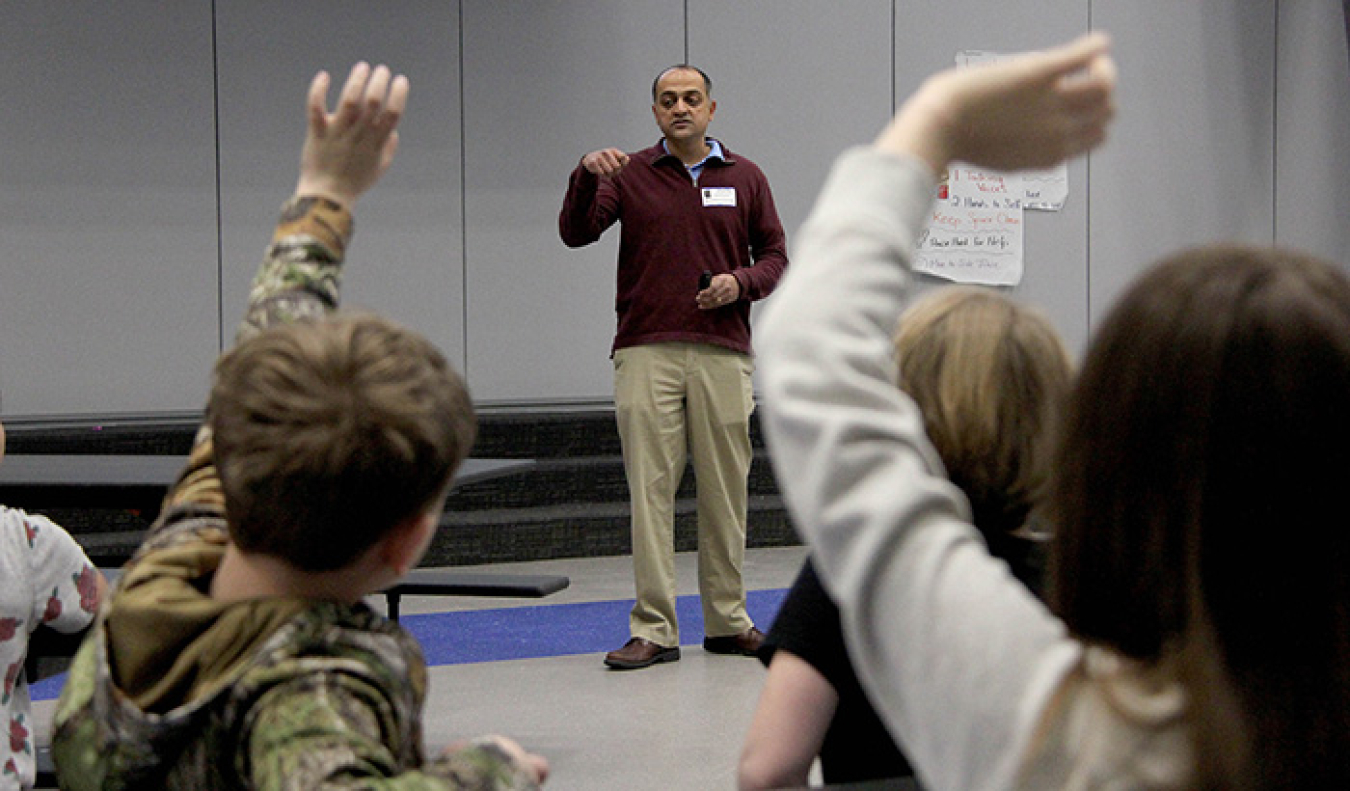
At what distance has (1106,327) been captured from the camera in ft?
2.25

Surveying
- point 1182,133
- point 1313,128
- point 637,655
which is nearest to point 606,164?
point 637,655

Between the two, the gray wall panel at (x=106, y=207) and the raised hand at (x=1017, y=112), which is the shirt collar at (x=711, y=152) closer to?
the gray wall panel at (x=106, y=207)

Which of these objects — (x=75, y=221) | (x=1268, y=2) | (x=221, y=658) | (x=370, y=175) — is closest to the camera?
(x=221, y=658)

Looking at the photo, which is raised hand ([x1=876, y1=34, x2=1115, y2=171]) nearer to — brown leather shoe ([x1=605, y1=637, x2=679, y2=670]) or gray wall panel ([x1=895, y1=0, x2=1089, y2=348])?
brown leather shoe ([x1=605, y1=637, x2=679, y2=670])

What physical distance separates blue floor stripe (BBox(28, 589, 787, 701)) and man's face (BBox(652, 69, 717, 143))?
4.62 feet

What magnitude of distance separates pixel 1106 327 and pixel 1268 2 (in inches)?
324

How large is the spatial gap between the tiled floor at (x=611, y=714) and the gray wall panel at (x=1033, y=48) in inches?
147

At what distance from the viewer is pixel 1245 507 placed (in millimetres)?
642

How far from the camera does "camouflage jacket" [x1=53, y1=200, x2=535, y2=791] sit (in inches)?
35.3

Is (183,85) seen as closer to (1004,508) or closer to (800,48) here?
(800,48)

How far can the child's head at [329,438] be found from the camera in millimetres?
941

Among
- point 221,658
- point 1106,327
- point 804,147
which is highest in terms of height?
point 804,147

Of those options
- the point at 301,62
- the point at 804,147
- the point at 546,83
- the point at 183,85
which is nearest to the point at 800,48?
the point at 804,147

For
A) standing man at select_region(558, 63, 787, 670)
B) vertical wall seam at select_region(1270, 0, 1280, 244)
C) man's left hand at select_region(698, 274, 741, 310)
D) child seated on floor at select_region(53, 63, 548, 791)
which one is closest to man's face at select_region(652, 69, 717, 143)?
standing man at select_region(558, 63, 787, 670)
